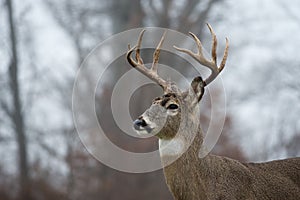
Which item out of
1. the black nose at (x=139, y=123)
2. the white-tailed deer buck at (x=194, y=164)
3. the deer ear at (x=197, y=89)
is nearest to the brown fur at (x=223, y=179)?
the white-tailed deer buck at (x=194, y=164)

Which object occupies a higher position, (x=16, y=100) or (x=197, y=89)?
(x=16, y=100)

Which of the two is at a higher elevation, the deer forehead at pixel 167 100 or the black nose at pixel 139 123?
the deer forehead at pixel 167 100

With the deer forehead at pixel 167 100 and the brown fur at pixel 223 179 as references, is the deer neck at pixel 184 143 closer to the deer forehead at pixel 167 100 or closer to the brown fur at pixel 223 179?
the brown fur at pixel 223 179

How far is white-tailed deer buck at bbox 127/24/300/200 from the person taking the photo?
360 inches

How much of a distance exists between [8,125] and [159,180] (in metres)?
6.16

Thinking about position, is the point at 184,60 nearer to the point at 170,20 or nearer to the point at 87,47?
the point at 170,20

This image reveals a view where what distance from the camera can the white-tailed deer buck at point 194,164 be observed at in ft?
30.0

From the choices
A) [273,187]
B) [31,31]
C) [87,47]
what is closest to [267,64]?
[87,47]

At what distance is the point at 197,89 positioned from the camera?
962cm

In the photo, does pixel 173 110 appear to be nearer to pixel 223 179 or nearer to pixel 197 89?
pixel 197 89

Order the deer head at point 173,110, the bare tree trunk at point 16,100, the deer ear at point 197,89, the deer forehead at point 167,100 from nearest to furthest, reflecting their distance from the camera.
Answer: the deer head at point 173,110 → the deer forehead at point 167,100 → the deer ear at point 197,89 → the bare tree trunk at point 16,100

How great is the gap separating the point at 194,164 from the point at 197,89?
93 cm

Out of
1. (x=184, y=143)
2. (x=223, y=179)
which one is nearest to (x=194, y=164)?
(x=184, y=143)

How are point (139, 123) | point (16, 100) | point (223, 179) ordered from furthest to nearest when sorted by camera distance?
point (16, 100) → point (223, 179) → point (139, 123)
